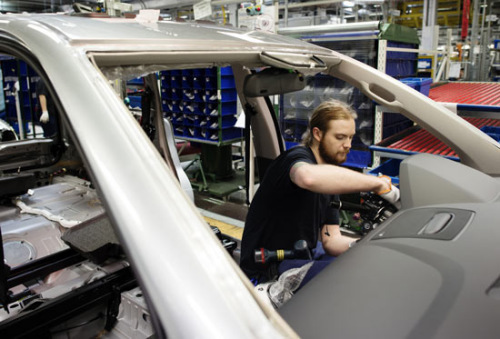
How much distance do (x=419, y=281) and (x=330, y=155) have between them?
1.11m

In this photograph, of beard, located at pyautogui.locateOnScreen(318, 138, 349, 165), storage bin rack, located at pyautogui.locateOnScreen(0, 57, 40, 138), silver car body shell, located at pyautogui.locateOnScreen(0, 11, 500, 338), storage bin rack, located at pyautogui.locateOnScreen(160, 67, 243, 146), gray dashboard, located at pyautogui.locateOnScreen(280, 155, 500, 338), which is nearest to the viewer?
silver car body shell, located at pyautogui.locateOnScreen(0, 11, 500, 338)

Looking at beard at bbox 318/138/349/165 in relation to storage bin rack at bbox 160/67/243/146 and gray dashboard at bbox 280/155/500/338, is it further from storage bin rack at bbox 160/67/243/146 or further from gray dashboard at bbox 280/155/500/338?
storage bin rack at bbox 160/67/243/146

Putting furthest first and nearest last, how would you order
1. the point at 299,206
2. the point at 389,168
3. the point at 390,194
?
1. the point at 389,168
2. the point at 299,206
3. the point at 390,194

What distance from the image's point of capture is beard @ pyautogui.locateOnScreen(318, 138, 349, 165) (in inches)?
84.0

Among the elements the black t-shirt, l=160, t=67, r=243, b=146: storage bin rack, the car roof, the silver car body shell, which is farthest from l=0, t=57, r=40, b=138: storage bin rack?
the silver car body shell

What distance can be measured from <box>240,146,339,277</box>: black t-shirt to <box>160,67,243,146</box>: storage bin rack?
11.9 feet

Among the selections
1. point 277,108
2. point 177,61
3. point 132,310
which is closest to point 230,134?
point 277,108

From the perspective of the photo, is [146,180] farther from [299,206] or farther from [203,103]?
[203,103]

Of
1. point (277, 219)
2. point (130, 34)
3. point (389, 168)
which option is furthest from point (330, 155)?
point (130, 34)

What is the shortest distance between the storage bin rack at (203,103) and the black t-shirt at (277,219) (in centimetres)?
362

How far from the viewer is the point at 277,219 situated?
6.82 feet

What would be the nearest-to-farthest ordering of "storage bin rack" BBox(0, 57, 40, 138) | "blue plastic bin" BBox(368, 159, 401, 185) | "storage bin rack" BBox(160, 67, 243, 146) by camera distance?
1. "blue plastic bin" BBox(368, 159, 401, 185)
2. "storage bin rack" BBox(160, 67, 243, 146)
3. "storage bin rack" BBox(0, 57, 40, 138)

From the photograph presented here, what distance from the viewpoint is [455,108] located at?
2.76 meters

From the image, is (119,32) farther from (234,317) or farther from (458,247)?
(458,247)
